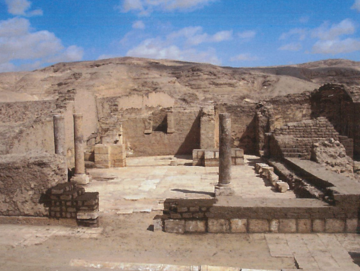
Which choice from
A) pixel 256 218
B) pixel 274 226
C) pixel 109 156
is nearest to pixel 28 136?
pixel 109 156

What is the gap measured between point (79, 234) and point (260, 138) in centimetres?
1222

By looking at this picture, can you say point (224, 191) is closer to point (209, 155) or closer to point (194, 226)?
point (194, 226)

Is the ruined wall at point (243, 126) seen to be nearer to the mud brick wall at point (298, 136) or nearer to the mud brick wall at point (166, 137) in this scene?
the mud brick wall at point (166, 137)

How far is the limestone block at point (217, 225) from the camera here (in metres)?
6.35

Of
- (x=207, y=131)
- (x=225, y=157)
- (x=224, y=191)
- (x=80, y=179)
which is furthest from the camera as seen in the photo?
(x=207, y=131)

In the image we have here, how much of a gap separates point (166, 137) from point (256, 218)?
10661mm

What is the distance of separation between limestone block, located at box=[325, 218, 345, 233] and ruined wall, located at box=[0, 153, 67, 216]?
5175mm

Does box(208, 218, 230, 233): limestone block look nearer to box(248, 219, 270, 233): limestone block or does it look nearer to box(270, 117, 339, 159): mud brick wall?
box(248, 219, 270, 233): limestone block

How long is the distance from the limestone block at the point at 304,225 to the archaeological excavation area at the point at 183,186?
2cm

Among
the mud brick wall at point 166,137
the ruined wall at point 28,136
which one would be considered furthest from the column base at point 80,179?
the mud brick wall at point 166,137

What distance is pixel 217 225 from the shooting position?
6.36 metres

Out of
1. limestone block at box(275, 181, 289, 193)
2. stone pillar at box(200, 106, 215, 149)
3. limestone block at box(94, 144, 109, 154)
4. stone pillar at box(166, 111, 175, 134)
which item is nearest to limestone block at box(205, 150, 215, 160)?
stone pillar at box(200, 106, 215, 149)

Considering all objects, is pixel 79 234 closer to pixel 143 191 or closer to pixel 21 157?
pixel 21 157

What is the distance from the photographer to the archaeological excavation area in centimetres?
564
